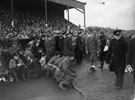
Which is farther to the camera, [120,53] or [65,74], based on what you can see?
[65,74]

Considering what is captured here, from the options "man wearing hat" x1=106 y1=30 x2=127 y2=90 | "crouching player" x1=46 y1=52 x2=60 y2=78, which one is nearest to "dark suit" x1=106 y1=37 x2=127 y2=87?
"man wearing hat" x1=106 y1=30 x2=127 y2=90

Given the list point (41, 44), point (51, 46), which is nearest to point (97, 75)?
point (51, 46)

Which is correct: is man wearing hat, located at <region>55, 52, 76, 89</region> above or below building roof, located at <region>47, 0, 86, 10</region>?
below

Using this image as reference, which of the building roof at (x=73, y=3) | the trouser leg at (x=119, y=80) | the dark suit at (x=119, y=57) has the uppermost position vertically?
the building roof at (x=73, y=3)

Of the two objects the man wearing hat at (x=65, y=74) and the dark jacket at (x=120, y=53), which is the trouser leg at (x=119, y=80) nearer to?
the dark jacket at (x=120, y=53)

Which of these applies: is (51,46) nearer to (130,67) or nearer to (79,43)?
(79,43)

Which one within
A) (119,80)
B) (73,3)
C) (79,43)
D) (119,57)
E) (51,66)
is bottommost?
(119,80)

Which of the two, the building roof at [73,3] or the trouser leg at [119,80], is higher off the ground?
the building roof at [73,3]

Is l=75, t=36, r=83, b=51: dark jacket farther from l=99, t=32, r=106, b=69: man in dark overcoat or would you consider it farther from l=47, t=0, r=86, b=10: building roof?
l=47, t=0, r=86, b=10: building roof

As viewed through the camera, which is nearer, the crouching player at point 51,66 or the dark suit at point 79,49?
the crouching player at point 51,66

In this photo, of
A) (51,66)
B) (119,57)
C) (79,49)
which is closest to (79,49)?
(79,49)

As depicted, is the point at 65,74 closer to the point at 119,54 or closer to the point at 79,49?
the point at 119,54

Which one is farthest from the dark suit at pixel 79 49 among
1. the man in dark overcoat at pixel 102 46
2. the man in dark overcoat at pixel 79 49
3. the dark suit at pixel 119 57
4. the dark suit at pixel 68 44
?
the dark suit at pixel 119 57

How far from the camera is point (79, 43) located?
20.0 feet
